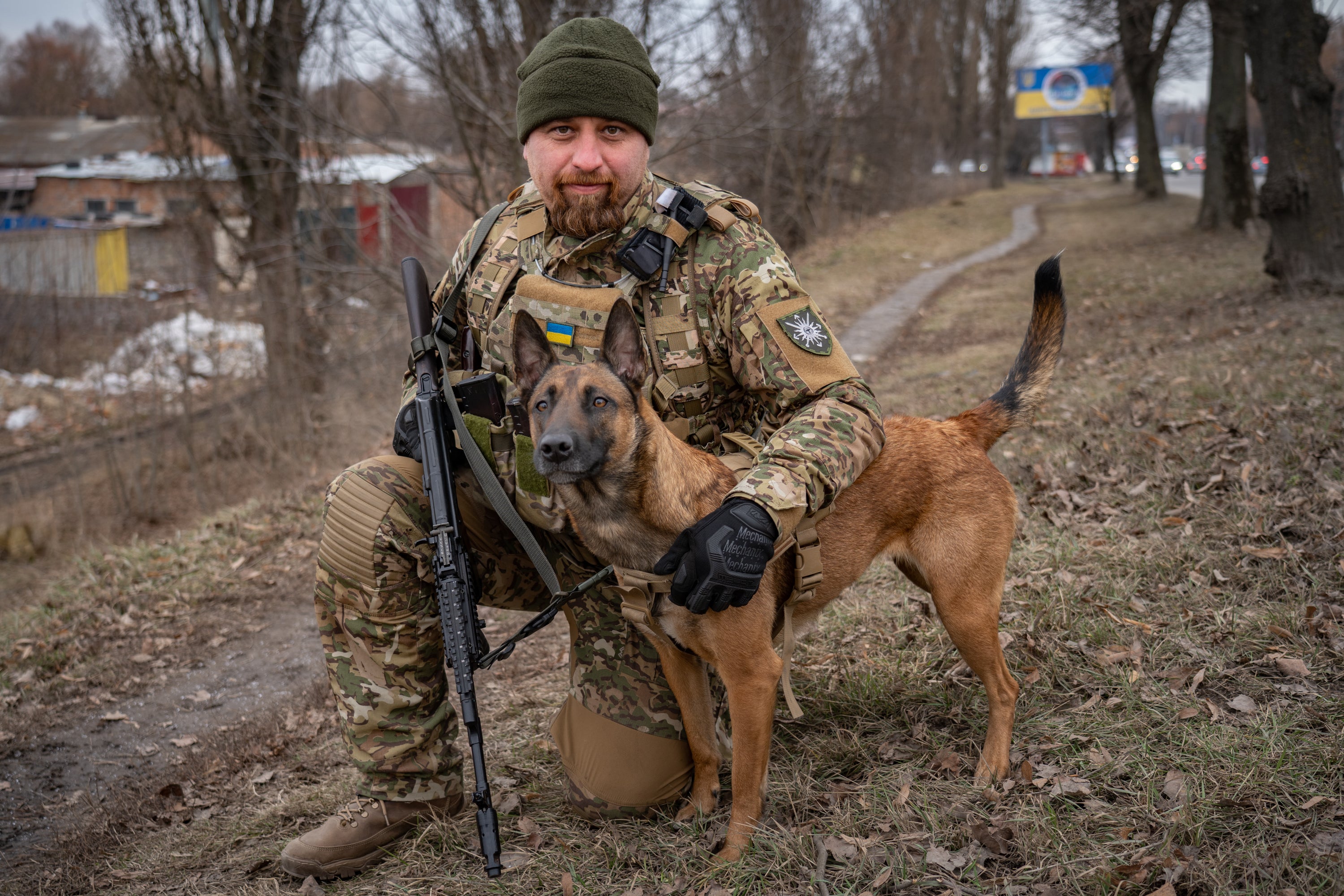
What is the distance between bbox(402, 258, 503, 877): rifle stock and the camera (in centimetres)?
296

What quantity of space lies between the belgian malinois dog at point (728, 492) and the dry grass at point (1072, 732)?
290mm

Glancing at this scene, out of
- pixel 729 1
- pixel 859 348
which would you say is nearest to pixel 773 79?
pixel 729 1

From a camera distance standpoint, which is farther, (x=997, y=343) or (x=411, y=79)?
(x=997, y=343)

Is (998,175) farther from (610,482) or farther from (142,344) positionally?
(610,482)

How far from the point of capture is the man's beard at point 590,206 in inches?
131

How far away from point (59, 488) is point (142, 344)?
2445 millimetres

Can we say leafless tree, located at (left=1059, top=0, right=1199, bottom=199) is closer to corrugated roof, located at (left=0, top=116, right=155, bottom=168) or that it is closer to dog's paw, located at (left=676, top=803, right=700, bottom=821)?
dog's paw, located at (left=676, top=803, right=700, bottom=821)

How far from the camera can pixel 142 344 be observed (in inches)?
557

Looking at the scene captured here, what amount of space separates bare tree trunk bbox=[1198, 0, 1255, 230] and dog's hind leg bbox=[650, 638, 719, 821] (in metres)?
18.2

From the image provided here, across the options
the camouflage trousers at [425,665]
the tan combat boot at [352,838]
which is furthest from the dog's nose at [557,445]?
the tan combat boot at [352,838]

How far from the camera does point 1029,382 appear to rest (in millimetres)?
3582

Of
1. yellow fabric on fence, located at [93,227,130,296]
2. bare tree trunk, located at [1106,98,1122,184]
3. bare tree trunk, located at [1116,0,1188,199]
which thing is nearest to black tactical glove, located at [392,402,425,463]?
bare tree trunk, located at [1116,0,1188,199]

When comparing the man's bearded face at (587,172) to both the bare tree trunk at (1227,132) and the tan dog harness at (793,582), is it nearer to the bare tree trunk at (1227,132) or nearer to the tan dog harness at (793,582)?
the tan dog harness at (793,582)

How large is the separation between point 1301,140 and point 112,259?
30255mm
